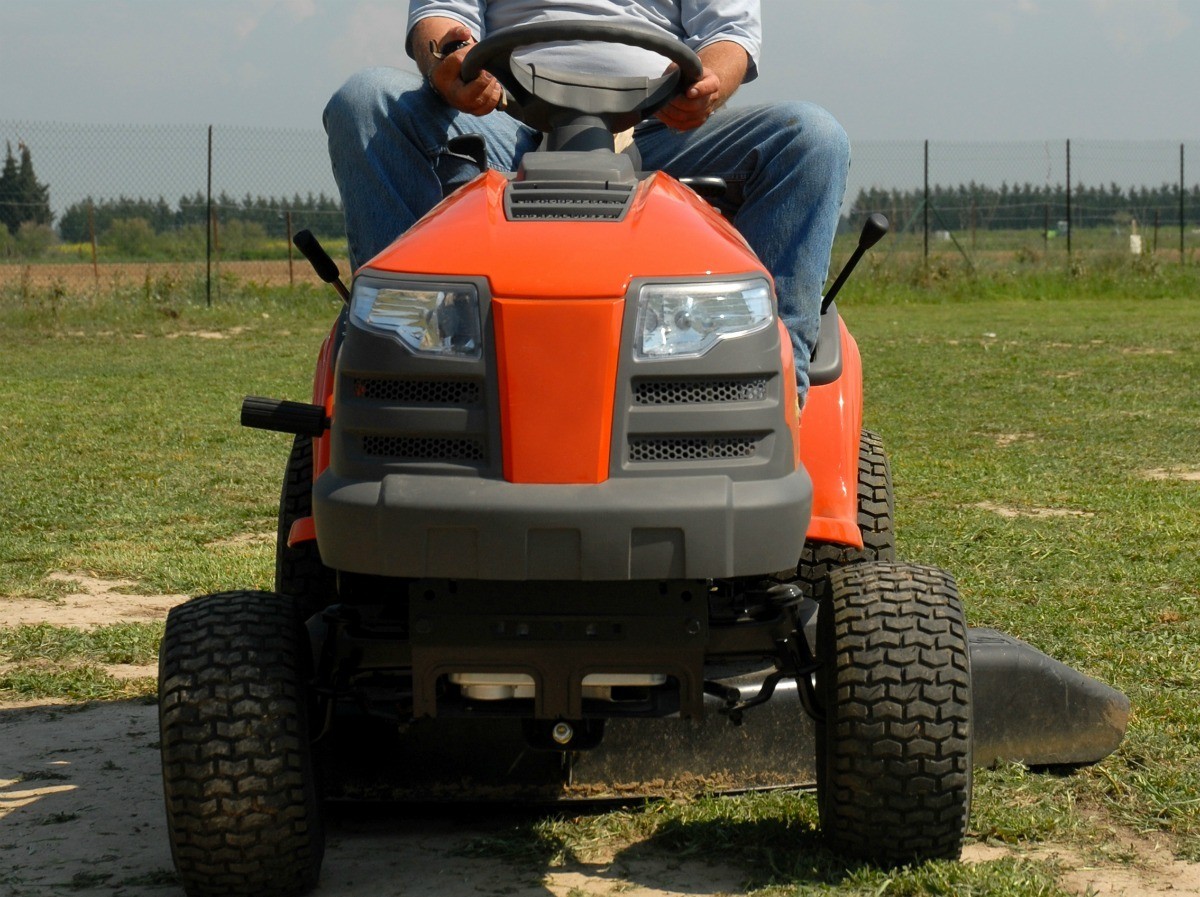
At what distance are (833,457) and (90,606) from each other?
2.73 meters

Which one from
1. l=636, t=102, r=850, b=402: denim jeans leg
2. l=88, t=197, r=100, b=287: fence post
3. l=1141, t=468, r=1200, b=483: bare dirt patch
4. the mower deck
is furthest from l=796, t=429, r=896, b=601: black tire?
l=88, t=197, r=100, b=287: fence post

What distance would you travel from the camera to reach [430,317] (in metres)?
2.24

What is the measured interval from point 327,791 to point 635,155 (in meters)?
1.29

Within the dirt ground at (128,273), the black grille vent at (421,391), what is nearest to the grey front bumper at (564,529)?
the black grille vent at (421,391)

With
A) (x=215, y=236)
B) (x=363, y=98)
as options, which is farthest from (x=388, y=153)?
(x=215, y=236)

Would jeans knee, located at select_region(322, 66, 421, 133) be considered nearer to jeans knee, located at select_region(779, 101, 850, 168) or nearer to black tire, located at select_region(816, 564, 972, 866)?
jeans knee, located at select_region(779, 101, 850, 168)

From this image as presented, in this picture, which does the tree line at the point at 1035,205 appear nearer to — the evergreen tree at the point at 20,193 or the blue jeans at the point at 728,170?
the evergreen tree at the point at 20,193

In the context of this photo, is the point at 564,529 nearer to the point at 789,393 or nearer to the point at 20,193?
the point at 789,393

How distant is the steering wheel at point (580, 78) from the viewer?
8.71ft

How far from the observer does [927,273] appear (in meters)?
19.7

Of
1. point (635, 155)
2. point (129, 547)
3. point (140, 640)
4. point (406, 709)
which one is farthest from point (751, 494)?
point (129, 547)

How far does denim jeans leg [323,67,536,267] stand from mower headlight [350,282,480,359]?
748 millimetres

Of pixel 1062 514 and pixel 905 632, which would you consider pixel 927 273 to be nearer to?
pixel 1062 514

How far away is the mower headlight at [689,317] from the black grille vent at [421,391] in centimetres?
24
